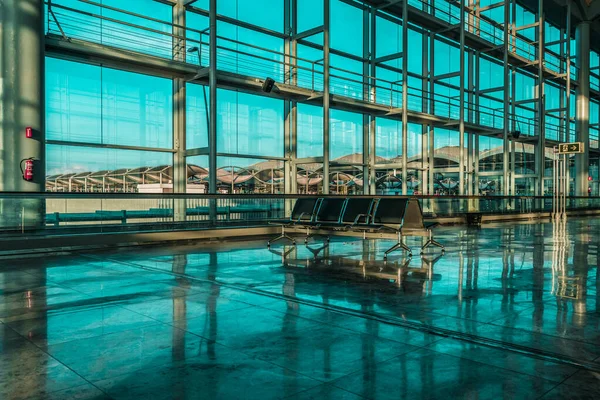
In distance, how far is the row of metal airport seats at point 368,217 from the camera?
8633mm

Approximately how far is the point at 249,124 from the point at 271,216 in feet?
14.6

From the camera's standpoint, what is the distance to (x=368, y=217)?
8953mm

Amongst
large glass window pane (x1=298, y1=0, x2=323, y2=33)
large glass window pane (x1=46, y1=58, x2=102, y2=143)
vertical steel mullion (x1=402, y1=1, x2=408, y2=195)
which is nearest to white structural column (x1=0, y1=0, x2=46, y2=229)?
large glass window pane (x1=46, y1=58, x2=102, y2=143)

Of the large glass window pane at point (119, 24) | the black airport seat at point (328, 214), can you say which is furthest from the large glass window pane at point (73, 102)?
the black airport seat at point (328, 214)

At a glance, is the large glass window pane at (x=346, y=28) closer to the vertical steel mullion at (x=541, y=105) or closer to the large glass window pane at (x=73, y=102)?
the large glass window pane at (x=73, y=102)

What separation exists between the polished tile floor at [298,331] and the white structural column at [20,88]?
4.12 m

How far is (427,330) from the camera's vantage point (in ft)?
A: 12.3

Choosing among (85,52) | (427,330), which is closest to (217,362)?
(427,330)

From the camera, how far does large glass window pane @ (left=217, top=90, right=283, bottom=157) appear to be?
50.5ft

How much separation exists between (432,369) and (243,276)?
11.9 ft

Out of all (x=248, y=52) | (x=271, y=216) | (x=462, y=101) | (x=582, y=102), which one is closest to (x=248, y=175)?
(x=271, y=216)

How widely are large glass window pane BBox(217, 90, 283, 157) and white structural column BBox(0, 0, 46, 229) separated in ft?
18.7

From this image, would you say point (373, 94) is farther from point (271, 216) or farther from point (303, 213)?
point (303, 213)

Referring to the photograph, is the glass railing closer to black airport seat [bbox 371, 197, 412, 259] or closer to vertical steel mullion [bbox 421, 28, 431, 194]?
black airport seat [bbox 371, 197, 412, 259]
